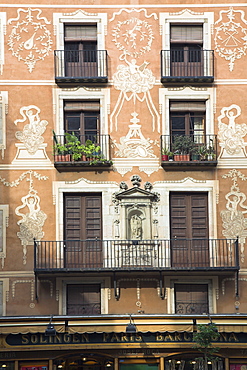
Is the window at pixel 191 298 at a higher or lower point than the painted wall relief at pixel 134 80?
lower

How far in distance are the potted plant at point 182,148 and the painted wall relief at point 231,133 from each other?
3.81ft

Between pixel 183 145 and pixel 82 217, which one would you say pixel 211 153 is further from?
pixel 82 217

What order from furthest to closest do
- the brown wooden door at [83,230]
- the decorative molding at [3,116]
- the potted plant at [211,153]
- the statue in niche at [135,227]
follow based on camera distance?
the decorative molding at [3,116], the potted plant at [211,153], the statue in niche at [135,227], the brown wooden door at [83,230]

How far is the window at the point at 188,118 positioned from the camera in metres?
32.0

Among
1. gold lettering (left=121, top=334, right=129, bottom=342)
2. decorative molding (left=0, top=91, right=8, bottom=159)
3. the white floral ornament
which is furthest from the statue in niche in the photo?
the white floral ornament

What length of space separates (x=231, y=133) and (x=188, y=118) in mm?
1666

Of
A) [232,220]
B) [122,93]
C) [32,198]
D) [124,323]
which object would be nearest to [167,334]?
[124,323]

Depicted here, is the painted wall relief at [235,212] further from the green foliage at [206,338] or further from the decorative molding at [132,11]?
the decorative molding at [132,11]

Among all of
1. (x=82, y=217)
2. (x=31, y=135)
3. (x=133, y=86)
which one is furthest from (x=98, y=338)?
(x=133, y=86)

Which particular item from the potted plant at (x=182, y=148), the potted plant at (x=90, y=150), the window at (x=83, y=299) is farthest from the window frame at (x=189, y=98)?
the window at (x=83, y=299)

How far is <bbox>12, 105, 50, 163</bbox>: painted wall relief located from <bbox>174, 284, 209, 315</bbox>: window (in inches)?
267

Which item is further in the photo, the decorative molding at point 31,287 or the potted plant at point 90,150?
the potted plant at point 90,150

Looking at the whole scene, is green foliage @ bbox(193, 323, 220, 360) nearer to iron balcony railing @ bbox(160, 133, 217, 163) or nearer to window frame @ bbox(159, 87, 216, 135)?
iron balcony railing @ bbox(160, 133, 217, 163)

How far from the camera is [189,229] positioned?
3122 cm
